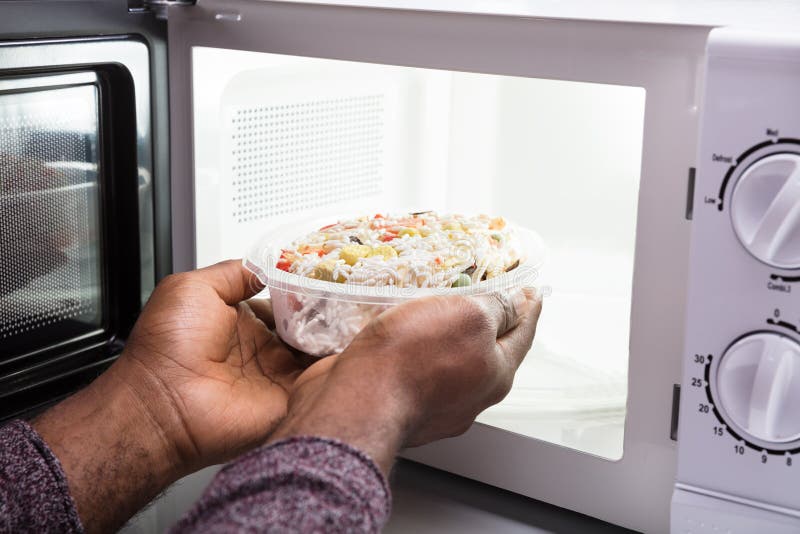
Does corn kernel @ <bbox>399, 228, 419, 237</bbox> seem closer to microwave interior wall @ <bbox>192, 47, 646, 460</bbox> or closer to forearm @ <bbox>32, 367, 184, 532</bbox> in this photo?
microwave interior wall @ <bbox>192, 47, 646, 460</bbox>

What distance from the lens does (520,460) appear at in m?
0.84

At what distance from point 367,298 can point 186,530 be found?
30 centimetres

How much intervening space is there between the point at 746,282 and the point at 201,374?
0.52 m

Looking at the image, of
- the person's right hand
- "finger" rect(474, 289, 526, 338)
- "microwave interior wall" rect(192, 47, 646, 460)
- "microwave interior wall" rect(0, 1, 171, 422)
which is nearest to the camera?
the person's right hand

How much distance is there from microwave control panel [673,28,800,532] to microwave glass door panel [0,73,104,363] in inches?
25.6

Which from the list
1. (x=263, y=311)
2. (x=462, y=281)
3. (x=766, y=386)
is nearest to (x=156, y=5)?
(x=263, y=311)

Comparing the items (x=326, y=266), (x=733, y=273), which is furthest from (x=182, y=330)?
(x=733, y=273)

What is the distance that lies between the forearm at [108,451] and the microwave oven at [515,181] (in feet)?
0.36

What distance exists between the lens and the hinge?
3.11ft

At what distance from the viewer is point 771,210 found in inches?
22.7

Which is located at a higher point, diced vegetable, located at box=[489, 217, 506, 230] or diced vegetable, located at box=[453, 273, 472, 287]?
diced vegetable, located at box=[489, 217, 506, 230]

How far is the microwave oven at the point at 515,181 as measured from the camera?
606 mm

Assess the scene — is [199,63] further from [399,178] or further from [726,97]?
[726,97]

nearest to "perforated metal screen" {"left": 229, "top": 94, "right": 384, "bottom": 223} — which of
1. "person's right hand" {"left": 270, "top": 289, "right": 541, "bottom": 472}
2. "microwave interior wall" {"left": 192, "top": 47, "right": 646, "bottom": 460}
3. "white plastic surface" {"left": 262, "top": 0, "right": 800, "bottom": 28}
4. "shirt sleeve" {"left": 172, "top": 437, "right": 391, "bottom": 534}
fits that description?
"microwave interior wall" {"left": 192, "top": 47, "right": 646, "bottom": 460}
